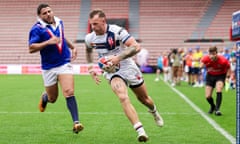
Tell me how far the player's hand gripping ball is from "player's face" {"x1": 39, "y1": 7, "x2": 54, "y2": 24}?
130 cm

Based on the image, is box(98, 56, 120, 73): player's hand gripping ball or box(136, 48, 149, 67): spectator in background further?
box(136, 48, 149, 67): spectator in background

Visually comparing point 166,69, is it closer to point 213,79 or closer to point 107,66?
point 213,79

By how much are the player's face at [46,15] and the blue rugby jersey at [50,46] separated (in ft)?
0.23

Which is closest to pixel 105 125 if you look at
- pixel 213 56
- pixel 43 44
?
pixel 43 44

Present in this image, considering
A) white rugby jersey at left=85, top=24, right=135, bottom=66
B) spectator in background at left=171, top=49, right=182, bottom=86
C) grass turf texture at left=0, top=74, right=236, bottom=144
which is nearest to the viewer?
white rugby jersey at left=85, top=24, right=135, bottom=66

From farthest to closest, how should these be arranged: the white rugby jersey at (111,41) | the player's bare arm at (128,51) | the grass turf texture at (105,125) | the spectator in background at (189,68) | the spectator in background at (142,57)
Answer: the spectator in background at (142,57)
the spectator in background at (189,68)
the grass turf texture at (105,125)
the white rugby jersey at (111,41)
the player's bare arm at (128,51)

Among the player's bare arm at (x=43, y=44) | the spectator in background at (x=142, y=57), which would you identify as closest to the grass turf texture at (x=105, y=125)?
the player's bare arm at (x=43, y=44)

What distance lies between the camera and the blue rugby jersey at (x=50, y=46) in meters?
8.19

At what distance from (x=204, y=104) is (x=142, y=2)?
95.8 ft

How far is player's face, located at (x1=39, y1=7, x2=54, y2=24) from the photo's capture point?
26.7 feet

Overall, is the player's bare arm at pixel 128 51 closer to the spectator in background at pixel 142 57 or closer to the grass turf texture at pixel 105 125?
the grass turf texture at pixel 105 125

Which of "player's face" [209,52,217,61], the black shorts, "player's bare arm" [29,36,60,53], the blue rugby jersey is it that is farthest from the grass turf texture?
"player's bare arm" [29,36,60,53]

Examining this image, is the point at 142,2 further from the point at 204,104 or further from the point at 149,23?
Result: the point at 204,104

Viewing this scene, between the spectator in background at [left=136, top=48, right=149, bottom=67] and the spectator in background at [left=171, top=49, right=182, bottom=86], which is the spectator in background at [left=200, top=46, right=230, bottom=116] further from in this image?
the spectator in background at [left=136, top=48, right=149, bottom=67]
